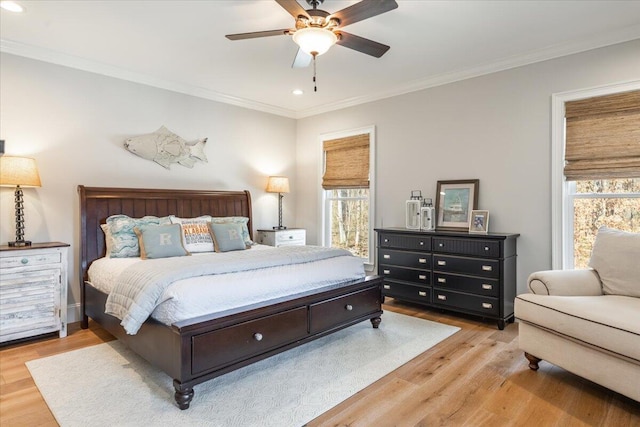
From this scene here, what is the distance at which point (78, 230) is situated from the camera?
389 cm

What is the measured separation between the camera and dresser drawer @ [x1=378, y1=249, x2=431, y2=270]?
4.11 metres

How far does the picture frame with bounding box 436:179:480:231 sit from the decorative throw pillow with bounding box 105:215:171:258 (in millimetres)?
3246

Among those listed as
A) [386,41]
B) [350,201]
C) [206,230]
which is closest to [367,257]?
[350,201]

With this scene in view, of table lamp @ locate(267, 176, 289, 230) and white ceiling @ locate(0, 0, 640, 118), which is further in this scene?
table lamp @ locate(267, 176, 289, 230)

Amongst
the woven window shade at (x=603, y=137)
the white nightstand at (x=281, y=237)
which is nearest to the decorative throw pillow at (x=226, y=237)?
the white nightstand at (x=281, y=237)

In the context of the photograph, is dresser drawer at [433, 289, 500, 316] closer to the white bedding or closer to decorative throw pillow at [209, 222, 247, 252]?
the white bedding

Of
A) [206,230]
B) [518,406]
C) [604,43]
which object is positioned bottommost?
[518,406]

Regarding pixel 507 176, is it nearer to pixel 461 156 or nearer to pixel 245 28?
pixel 461 156

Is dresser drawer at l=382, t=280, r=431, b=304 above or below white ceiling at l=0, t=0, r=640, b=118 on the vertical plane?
below

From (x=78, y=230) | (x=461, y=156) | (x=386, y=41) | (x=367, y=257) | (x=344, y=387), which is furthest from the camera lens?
(x=367, y=257)

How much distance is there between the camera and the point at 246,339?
249cm

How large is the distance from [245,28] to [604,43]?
3.20 m

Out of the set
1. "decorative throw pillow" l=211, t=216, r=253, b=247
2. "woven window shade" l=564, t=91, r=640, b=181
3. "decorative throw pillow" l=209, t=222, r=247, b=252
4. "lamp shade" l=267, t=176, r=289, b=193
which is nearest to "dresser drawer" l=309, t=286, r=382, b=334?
"decorative throw pillow" l=209, t=222, r=247, b=252

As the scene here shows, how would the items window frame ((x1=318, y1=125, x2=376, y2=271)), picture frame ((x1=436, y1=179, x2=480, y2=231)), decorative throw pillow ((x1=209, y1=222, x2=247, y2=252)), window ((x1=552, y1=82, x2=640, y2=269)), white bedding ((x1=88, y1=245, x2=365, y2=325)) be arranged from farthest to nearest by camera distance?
window frame ((x1=318, y1=125, x2=376, y2=271)) → picture frame ((x1=436, y1=179, x2=480, y2=231)) → decorative throw pillow ((x1=209, y1=222, x2=247, y2=252)) → window ((x1=552, y1=82, x2=640, y2=269)) → white bedding ((x1=88, y1=245, x2=365, y2=325))
